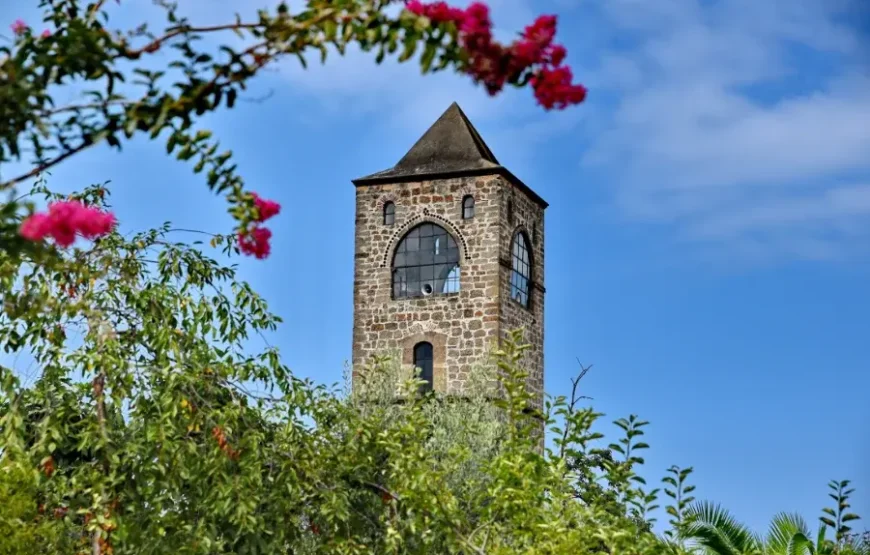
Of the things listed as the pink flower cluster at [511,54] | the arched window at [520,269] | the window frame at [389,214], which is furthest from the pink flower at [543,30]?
the window frame at [389,214]

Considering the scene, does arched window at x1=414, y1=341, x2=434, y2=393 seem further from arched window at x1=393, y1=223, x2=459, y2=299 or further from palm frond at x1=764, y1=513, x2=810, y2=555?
palm frond at x1=764, y1=513, x2=810, y2=555

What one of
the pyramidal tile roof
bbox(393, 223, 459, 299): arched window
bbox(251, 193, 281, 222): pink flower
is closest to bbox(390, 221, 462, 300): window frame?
bbox(393, 223, 459, 299): arched window

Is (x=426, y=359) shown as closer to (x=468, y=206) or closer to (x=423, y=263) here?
(x=423, y=263)

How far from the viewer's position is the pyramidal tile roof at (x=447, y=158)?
28875 mm

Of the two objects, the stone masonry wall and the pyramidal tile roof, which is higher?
the pyramidal tile roof

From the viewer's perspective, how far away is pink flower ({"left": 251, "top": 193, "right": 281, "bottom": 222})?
18.7ft

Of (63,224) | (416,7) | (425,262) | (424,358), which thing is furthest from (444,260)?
(63,224)

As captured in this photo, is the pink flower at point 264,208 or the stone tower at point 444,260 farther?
the stone tower at point 444,260

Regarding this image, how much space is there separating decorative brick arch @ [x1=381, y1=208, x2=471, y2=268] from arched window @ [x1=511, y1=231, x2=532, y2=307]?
1329mm

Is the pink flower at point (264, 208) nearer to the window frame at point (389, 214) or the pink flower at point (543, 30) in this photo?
the pink flower at point (543, 30)

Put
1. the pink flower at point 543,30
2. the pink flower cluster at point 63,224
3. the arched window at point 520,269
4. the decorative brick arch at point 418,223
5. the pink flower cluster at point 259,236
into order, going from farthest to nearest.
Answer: the arched window at point 520,269
the decorative brick arch at point 418,223
the pink flower cluster at point 259,236
the pink flower at point 543,30
the pink flower cluster at point 63,224

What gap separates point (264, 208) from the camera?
226 inches

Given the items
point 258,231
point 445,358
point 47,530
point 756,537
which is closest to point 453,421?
point 445,358

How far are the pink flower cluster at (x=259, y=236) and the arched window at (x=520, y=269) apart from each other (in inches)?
Result: 918
